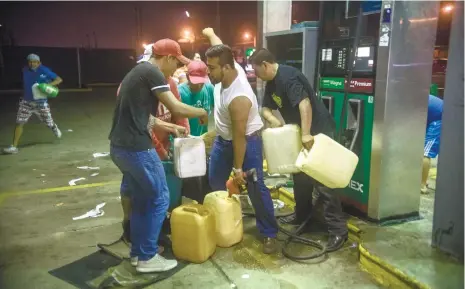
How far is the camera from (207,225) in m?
3.63

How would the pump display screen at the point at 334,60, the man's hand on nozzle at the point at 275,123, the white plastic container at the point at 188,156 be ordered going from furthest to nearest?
the pump display screen at the point at 334,60, the man's hand on nozzle at the point at 275,123, the white plastic container at the point at 188,156

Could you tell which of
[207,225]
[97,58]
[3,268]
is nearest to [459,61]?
[207,225]

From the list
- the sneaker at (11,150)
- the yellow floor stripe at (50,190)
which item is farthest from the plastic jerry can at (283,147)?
the sneaker at (11,150)

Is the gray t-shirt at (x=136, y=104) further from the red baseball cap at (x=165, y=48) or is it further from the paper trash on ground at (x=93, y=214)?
the paper trash on ground at (x=93, y=214)

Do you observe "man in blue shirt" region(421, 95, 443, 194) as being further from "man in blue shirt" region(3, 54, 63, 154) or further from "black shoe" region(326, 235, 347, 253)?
"man in blue shirt" region(3, 54, 63, 154)

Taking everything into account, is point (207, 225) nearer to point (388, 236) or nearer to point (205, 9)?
point (388, 236)

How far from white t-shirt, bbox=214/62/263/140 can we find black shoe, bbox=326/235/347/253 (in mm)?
1248

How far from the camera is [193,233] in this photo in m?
3.59

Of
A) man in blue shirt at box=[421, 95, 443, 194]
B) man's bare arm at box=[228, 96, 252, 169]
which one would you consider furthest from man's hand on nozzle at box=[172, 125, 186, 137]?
man in blue shirt at box=[421, 95, 443, 194]

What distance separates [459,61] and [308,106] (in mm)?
1195

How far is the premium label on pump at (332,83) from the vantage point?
4.38m

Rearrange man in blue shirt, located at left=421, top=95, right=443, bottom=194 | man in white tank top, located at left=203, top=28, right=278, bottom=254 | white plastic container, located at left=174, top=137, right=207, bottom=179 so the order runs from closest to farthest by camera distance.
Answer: man in white tank top, located at left=203, top=28, right=278, bottom=254, white plastic container, located at left=174, top=137, right=207, bottom=179, man in blue shirt, located at left=421, top=95, right=443, bottom=194

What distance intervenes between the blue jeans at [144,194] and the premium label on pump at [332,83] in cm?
211

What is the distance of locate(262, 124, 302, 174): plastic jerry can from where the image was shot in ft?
12.4
